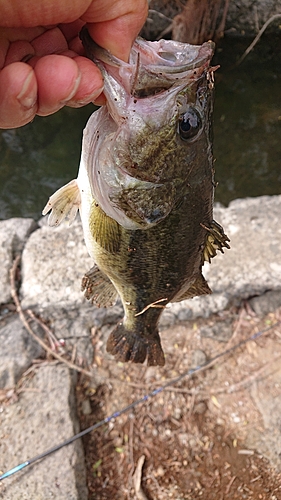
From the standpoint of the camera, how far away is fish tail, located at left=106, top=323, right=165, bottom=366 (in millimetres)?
2189

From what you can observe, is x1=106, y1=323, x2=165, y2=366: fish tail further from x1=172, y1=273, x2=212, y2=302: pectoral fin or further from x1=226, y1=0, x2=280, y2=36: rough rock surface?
x1=226, y1=0, x2=280, y2=36: rough rock surface

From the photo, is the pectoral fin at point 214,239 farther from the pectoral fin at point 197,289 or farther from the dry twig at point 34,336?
the dry twig at point 34,336

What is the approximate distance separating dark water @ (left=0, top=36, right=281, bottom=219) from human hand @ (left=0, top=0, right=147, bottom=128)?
3.85 meters

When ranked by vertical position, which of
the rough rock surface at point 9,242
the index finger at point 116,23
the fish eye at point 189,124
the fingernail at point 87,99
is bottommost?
the rough rock surface at point 9,242

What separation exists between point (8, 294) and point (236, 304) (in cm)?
162

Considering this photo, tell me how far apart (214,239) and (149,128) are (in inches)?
21.7

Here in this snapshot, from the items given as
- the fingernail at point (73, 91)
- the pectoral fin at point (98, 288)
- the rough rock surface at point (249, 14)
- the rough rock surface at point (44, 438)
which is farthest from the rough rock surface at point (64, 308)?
the rough rock surface at point (249, 14)

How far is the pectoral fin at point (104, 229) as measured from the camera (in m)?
1.67

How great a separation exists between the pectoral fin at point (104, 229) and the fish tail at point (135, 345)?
610mm

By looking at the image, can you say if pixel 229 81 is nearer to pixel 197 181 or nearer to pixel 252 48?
pixel 252 48

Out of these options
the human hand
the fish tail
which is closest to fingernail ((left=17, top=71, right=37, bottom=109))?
the human hand

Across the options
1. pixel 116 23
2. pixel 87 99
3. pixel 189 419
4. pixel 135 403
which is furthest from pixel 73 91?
pixel 189 419

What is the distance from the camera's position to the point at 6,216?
16.7 feet

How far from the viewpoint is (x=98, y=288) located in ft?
6.72
